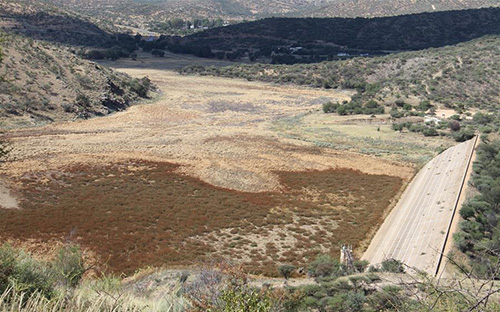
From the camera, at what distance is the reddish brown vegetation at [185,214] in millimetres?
20094

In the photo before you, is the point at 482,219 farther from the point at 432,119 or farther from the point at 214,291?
the point at 432,119

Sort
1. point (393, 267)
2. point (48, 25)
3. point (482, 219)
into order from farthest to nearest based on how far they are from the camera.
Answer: point (48, 25) → point (482, 219) → point (393, 267)

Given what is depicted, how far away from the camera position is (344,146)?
41312mm

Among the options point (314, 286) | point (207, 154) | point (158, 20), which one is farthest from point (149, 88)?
point (158, 20)

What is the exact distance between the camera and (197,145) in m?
39.7

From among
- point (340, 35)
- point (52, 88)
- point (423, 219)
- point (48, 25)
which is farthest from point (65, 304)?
point (340, 35)

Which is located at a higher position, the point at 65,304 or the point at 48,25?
the point at 48,25

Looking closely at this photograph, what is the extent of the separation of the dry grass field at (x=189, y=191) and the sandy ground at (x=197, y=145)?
0.10m

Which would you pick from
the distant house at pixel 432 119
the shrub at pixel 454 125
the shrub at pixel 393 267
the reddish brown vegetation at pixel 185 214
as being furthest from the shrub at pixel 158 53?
the shrub at pixel 393 267

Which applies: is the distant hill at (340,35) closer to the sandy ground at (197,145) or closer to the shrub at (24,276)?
the sandy ground at (197,145)

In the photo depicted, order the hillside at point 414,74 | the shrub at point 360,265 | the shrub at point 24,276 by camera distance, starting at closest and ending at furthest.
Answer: the shrub at point 24,276 < the shrub at point 360,265 < the hillside at point 414,74

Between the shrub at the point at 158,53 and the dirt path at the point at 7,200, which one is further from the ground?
the shrub at the point at 158,53

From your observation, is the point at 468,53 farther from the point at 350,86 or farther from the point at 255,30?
the point at 255,30

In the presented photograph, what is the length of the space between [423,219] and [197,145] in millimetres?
22413
